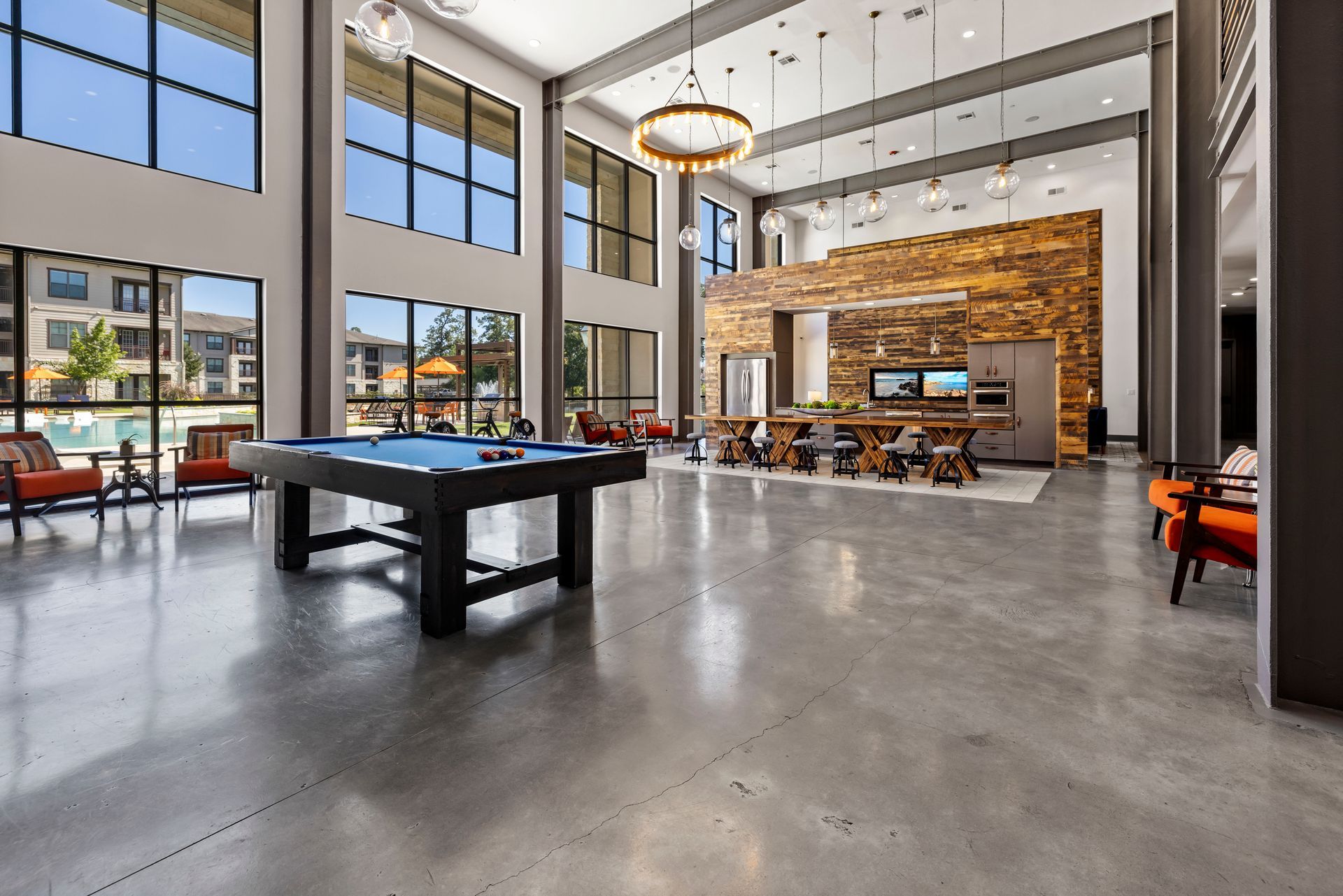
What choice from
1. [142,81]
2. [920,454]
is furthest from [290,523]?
[920,454]

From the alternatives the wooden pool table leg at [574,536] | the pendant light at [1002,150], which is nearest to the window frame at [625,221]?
the pendant light at [1002,150]

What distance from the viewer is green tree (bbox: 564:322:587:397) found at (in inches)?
477

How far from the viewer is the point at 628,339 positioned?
1359 cm

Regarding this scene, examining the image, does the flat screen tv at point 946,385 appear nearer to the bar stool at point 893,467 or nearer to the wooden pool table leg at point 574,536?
the bar stool at point 893,467

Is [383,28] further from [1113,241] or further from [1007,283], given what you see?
[1113,241]

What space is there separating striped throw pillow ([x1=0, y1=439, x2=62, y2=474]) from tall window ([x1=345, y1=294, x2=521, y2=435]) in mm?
3179

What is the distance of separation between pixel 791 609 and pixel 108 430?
7.45m

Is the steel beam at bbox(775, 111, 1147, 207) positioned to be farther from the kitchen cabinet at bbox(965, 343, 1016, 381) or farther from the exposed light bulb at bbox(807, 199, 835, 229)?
the exposed light bulb at bbox(807, 199, 835, 229)

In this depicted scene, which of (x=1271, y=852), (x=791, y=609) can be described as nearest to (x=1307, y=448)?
(x=1271, y=852)

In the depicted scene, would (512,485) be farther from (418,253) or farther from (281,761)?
(418,253)

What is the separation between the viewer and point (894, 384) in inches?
535

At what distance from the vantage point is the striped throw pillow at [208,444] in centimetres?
660

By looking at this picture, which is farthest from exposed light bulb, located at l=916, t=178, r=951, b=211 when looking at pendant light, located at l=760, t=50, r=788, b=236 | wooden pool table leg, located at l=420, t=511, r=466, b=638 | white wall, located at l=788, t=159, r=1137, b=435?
A: white wall, located at l=788, t=159, r=1137, b=435

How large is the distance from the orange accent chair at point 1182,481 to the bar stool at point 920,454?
11.2ft
